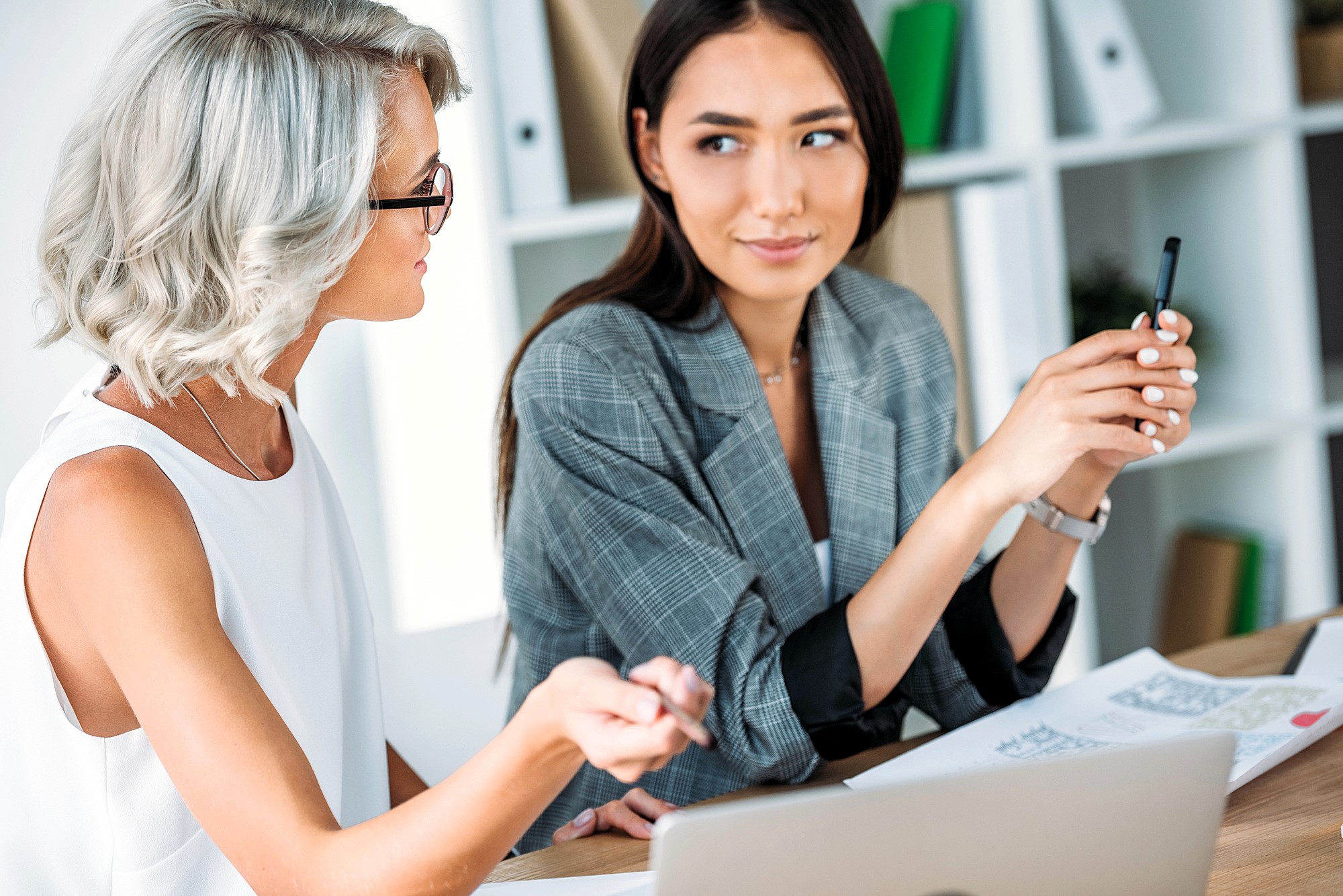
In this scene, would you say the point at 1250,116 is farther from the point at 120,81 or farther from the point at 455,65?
the point at 120,81

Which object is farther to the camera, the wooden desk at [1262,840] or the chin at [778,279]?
the chin at [778,279]

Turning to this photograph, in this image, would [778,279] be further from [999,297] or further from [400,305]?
[999,297]

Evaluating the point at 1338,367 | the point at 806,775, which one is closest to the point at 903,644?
the point at 806,775

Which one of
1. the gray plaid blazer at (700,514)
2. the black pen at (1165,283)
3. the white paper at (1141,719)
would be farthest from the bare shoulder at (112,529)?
the black pen at (1165,283)

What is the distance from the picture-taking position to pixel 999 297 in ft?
6.29

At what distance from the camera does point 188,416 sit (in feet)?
2.96

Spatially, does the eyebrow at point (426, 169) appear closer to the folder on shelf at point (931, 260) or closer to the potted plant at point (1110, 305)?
the folder on shelf at point (931, 260)

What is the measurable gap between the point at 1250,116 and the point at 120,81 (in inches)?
72.7

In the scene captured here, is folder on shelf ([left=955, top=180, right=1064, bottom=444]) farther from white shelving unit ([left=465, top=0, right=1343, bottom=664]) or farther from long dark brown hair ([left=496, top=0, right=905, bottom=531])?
long dark brown hair ([left=496, top=0, right=905, bottom=531])

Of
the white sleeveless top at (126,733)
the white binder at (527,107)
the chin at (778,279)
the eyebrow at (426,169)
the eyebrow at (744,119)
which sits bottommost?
the white sleeveless top at (126,733)

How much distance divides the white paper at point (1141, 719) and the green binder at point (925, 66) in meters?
1.12

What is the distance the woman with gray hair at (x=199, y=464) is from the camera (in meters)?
0.70

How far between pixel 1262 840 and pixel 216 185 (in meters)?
0.85

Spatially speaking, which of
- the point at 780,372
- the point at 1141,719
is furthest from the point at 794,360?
the point at 1141,719
